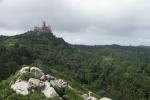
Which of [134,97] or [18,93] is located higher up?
[18,93]

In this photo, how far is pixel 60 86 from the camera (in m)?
101

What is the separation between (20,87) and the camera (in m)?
96.6

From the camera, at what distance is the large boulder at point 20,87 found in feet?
312

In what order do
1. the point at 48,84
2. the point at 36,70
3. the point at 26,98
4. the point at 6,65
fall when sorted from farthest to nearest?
the point at 6,65 < the point at 36,70 < the point at 48,84 < the point at 26,98

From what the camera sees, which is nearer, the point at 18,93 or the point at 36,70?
the point at 18,93

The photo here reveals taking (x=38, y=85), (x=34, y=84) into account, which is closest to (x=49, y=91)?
(x=38, y=85)

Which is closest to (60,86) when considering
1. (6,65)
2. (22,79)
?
(22,79)

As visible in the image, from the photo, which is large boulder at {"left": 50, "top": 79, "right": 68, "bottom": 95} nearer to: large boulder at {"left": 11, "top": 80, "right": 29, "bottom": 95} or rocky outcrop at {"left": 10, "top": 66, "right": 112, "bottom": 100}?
rocky outcrop at {"left": 10, "top": 66, "right": 112, "bottom": 100}

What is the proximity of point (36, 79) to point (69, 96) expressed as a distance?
10.8 m

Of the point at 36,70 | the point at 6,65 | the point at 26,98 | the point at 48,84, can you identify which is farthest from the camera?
the point at 6,65

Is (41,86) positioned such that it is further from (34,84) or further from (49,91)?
(49,91)

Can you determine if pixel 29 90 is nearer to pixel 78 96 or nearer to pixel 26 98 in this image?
pixel 26 98

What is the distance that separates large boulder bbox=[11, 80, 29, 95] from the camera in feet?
312

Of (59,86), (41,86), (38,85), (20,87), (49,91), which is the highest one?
(38,85)
